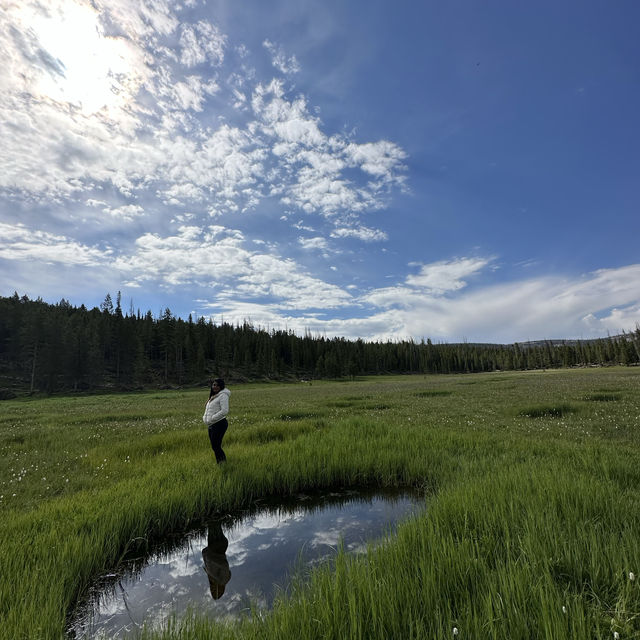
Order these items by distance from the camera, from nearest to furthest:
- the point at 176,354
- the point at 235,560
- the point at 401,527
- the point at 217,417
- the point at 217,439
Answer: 1. the point at 401,527
2. the point at 235,560
3. the point at 217,439
4. the point at 217,417
5. the point at 176,354

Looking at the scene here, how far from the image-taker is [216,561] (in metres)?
5.22

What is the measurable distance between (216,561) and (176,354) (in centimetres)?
10934

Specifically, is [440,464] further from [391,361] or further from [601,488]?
[391,361]

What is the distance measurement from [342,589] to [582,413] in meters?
18.0

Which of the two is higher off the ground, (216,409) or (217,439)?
(216,409)

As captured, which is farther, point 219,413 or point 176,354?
point 176,354

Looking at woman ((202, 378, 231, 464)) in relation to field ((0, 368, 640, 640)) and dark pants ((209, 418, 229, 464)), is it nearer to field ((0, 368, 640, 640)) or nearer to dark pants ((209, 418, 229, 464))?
dark pants ((209, 418, 229, 464))

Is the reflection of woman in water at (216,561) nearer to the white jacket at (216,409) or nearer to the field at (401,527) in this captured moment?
the field at (401,527)

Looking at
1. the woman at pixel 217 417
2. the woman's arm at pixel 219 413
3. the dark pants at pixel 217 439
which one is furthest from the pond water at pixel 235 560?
the woman's arm at pixel 219 413

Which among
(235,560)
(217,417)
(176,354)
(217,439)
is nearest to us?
(235,560)

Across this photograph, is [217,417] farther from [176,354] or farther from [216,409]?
[176,354]

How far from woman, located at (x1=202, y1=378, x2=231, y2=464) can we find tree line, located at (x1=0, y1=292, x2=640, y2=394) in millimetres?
88962

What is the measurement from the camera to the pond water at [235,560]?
4.04 metres

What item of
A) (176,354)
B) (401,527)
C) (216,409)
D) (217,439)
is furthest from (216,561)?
(176,354)
